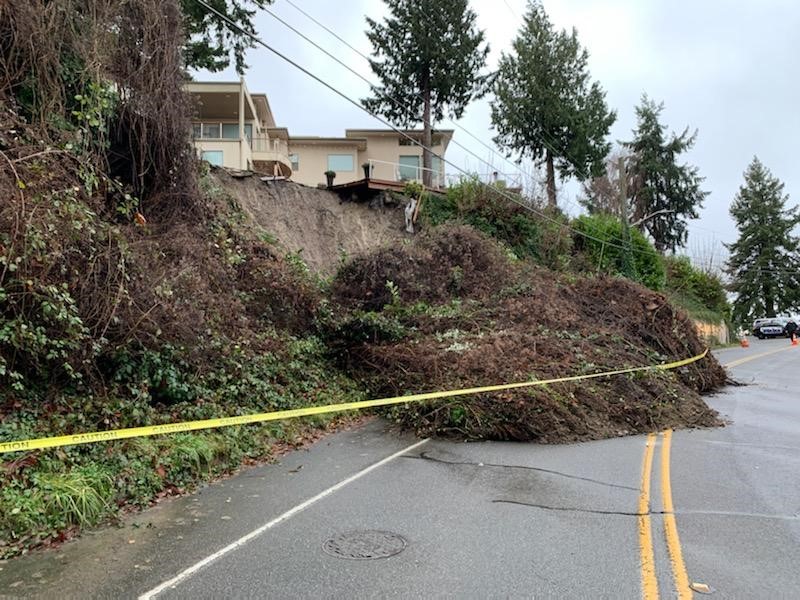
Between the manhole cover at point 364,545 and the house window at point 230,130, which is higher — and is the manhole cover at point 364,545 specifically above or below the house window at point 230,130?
below

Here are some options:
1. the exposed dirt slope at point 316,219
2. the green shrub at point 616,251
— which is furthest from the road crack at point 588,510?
the green shrub at point 616,251

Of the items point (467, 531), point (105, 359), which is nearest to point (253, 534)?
point (467, 531)

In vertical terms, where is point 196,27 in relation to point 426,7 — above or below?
below

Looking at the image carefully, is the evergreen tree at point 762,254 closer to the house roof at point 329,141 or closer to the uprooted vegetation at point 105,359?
the house roof at point 329,141

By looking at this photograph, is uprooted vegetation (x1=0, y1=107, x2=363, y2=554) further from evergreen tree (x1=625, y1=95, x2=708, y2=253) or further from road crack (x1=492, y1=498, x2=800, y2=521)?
evergreen tree (x1=625, y1=95, x2=708, y2=253)

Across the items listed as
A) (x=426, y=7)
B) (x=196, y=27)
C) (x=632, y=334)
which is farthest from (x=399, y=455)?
(x=426, y=7)

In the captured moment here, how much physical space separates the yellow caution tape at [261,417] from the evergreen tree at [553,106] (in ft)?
77.5

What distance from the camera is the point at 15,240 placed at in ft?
22.6

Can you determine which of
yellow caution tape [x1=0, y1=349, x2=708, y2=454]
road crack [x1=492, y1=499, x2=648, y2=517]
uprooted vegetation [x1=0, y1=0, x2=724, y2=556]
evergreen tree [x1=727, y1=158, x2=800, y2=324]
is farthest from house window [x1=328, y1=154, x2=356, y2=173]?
evergreen tree [x1=727, y1=158, x2=800, y2=324]

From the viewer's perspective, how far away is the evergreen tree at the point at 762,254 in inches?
2386

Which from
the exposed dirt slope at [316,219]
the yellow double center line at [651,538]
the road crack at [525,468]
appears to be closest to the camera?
the yellow double center line at [651,538]

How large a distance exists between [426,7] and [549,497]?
96.5 feet

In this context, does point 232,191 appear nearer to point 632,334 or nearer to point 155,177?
point 155,177

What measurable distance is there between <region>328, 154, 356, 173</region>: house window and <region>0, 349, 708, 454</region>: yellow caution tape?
87.0 feet
